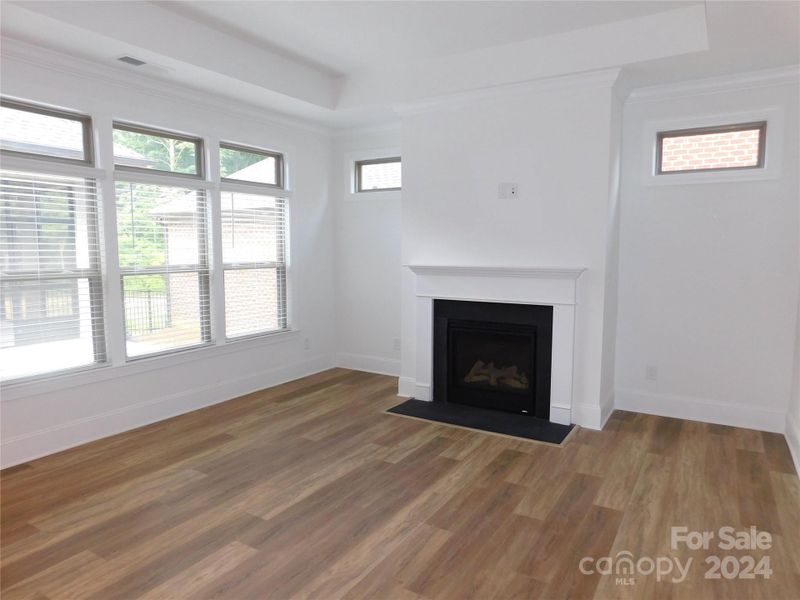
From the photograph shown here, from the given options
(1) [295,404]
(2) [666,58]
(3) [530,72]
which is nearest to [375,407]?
(1) [295,404]

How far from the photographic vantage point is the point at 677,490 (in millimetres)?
2969

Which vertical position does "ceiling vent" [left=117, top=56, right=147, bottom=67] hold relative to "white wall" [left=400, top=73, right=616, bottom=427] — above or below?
above

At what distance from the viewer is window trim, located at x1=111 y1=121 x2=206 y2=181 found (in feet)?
12.6

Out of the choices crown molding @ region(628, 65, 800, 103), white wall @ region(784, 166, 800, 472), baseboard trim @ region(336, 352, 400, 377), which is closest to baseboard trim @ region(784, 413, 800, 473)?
white wall @ region(784, 166, 800, 472)

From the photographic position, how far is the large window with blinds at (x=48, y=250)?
3264 millimetres

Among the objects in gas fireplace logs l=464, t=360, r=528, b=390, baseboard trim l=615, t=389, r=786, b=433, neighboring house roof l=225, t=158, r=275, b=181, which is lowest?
baseboard trim l=615, t=389, r=786, b=433

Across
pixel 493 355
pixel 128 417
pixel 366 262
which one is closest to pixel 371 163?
pixel 366 262

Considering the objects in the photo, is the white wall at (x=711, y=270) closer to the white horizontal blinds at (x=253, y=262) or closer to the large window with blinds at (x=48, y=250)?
the white horizontal blinds at (x=253, y=262)

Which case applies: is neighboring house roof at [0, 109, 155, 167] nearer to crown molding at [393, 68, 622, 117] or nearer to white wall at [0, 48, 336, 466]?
white wall at [0, 48, 336, 466]

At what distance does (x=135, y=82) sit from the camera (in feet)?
12.5

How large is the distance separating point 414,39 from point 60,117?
8.24 feet

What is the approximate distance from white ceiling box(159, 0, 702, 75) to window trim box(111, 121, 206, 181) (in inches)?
38.1

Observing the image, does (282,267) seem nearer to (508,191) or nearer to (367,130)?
(367,130)

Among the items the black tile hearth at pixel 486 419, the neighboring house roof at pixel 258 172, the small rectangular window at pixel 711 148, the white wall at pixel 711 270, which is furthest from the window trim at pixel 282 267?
the small rectangular window at pixel 711 148
